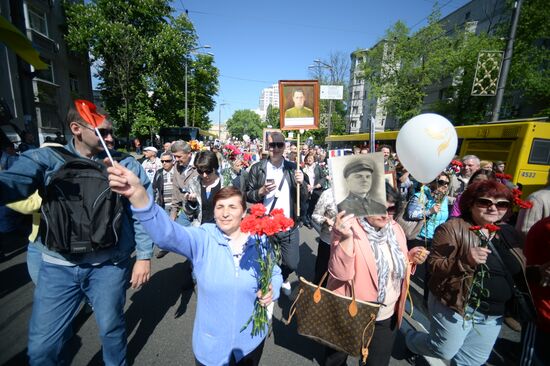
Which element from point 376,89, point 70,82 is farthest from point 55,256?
point 376,89

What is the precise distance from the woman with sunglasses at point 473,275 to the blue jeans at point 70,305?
2578mm

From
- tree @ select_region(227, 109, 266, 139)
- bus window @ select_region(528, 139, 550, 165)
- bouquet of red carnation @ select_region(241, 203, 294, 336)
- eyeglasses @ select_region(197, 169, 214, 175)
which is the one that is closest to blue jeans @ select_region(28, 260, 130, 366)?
bouquet of red carnation @ select_region(241, 203, 294, 336)

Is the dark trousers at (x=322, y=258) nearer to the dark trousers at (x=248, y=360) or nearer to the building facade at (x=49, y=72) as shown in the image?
the dark trousers at (x=248, y=360)

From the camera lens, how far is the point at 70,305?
192 cm

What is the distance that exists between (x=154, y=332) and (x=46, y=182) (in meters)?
2.09

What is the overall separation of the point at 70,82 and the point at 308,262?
26.9 m

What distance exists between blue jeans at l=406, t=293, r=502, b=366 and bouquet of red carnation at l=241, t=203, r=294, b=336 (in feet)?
5.04

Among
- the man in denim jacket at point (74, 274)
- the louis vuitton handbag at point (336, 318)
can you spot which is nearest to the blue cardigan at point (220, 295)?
the louis vuitton handbag at point (336, 318)

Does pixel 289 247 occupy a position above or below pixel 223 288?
below

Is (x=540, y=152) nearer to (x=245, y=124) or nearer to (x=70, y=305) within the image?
(x=70, y=305)

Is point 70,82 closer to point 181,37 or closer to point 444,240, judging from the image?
point 181,37

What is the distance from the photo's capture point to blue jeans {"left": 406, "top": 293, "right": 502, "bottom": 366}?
83.6 inches

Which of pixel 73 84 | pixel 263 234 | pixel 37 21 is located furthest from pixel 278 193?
pixel 73 84

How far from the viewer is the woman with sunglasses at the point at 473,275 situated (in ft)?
6.69
